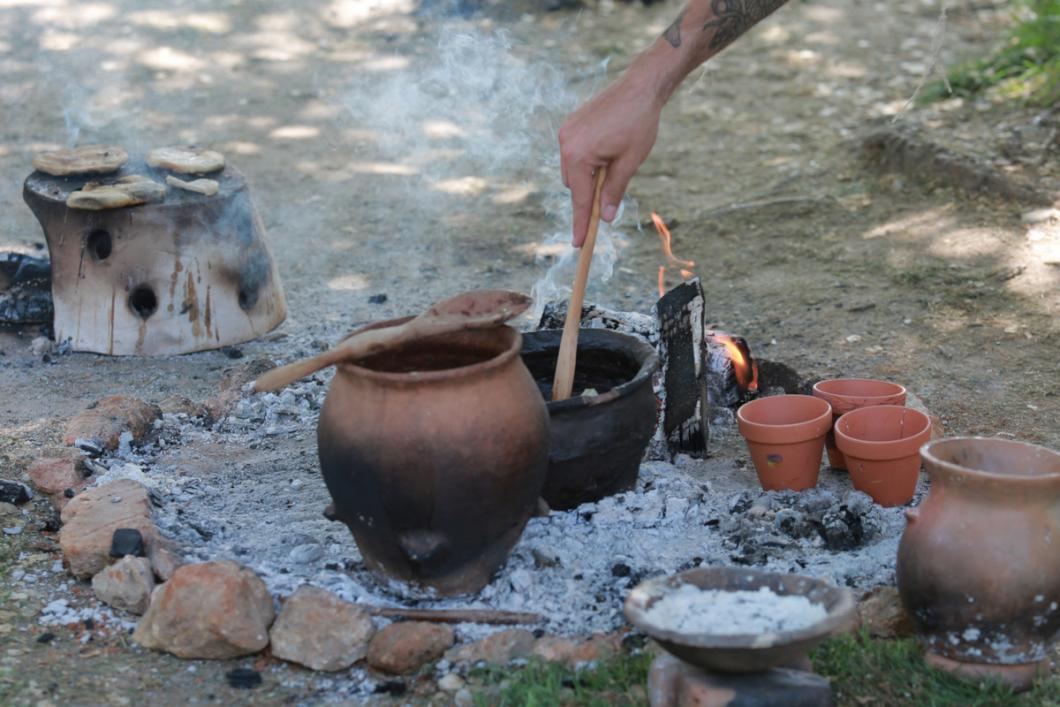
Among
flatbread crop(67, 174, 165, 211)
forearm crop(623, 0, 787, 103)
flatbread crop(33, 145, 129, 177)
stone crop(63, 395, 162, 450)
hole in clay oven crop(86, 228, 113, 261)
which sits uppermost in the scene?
forearm crop(623, 0, 787, 103)

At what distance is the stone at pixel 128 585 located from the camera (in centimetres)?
313

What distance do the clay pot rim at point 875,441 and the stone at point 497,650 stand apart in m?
1.28

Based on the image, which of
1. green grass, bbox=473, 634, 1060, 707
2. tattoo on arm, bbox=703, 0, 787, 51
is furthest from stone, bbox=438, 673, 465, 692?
tattoo on arm, bbox=703, 0, 787, 51

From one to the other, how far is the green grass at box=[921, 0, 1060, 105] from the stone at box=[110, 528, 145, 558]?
624 centimetres

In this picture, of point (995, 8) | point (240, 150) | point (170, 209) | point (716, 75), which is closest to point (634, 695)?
point (170, 209)

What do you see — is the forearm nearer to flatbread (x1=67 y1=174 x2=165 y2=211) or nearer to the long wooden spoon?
the long wooden spoon

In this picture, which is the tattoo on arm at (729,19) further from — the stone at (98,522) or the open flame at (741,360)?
the stone at (98,522)

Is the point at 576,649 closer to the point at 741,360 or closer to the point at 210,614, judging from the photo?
the point at 210,614

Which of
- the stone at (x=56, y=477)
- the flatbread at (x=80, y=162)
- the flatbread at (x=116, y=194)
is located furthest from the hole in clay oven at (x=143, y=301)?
the stone at (x=56, y=477)

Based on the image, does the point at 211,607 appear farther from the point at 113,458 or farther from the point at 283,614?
the point at 113,458

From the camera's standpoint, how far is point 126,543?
3225mm

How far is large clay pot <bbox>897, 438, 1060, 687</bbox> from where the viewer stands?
2.64 meters

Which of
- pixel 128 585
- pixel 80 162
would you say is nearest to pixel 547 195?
pixel 80 162

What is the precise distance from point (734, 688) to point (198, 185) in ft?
11.0
